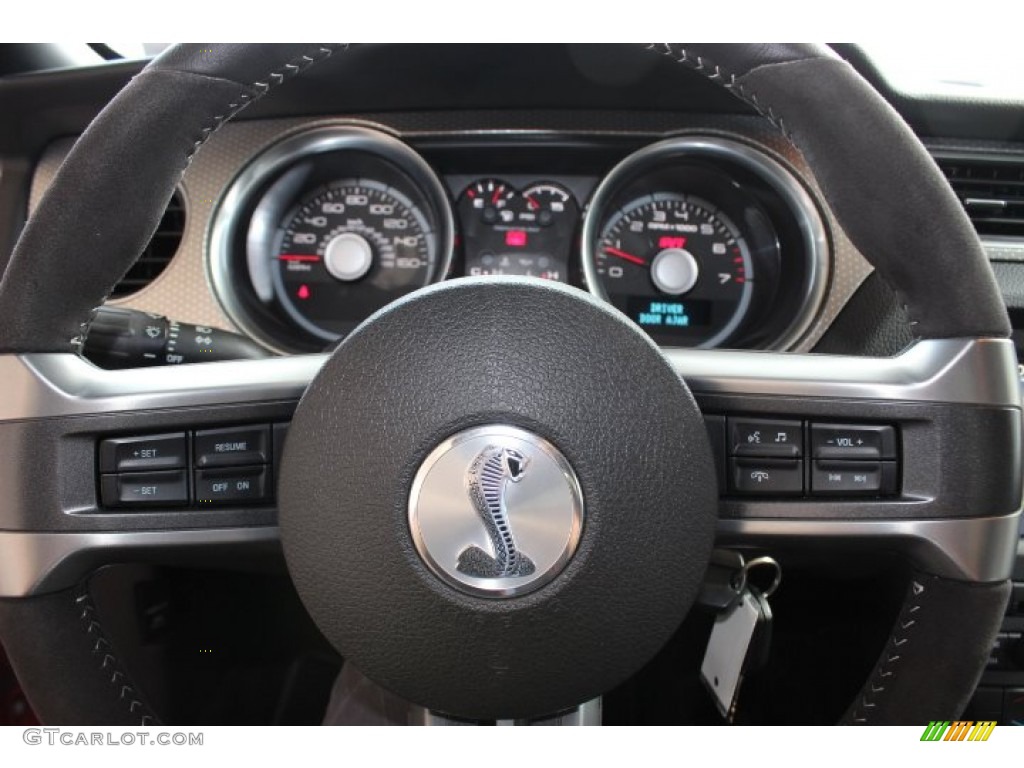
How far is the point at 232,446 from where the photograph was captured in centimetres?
78

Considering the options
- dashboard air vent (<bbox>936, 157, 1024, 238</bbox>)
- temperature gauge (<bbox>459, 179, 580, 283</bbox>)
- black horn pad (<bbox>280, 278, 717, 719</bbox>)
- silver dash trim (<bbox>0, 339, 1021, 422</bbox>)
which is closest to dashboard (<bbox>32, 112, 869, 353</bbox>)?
temperature gauge (<bbox>459, 179, 580, 283</bbox>)

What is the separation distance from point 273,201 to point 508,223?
43 cm

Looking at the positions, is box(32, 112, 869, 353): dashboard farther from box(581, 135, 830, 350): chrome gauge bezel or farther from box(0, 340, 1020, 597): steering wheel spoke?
box(0, 340, 1020, 597): steering wheel spoke

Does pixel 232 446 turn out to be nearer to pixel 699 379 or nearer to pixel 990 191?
pixel 699 379

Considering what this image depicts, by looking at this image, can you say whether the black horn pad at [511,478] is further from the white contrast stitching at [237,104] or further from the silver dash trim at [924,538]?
the white contrast stitching at [237,104]

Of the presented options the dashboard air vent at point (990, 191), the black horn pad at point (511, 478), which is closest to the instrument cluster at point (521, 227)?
the dashboard air vent at point (990, 191)

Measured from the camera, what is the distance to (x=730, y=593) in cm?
92

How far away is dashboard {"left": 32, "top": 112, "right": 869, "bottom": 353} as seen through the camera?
157 cm

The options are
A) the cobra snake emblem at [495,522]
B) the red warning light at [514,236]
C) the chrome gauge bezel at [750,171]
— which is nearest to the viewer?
the cobra snake emblem at [495,522]

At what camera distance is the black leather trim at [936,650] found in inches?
29.1

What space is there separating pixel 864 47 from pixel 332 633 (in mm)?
1174

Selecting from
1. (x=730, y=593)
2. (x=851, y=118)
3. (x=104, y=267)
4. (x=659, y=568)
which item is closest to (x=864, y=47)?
(x=851, y=118)

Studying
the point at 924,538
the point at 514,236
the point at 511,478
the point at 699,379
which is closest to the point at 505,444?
the point at 511,478

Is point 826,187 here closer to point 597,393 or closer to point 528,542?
point 597,393
